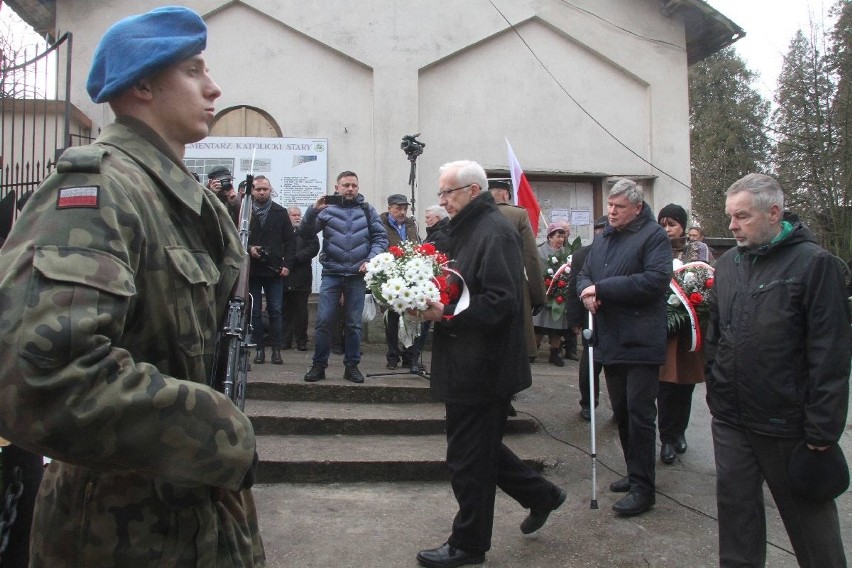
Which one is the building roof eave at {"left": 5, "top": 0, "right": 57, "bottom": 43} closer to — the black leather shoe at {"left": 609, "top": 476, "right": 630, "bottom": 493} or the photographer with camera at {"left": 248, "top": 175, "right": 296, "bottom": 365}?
the photographer with camera at {"left": 248, "top": 175, "right": 296, "bottom": 365}

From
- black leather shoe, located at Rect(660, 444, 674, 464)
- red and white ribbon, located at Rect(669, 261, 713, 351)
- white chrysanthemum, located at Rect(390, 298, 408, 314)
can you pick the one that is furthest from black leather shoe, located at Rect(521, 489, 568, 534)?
black leather shoe, located at Rect(660, 444, 674, 464)

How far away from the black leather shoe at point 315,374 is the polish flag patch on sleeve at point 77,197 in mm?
5812

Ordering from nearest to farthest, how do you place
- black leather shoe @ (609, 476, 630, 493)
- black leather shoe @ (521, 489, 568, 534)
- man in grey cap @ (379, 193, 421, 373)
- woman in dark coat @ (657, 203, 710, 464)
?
black leather shoe @ (521, 489, 568, 534)
black leather shoe @ (609, 476, 630, 493)
woman in dark coat @ (657, 203, 710, 464)
man in grey cap @ (379, 193, 421, 373)

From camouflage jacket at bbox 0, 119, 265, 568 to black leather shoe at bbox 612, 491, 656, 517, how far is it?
11.9ft

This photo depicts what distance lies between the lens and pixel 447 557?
402cm

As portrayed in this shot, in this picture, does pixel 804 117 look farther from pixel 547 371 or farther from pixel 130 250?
pixel 130 250

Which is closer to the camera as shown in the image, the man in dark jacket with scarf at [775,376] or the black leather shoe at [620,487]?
the man in dark jacket with scarf at [775,376]

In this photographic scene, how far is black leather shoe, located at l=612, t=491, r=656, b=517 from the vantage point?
4781 mm

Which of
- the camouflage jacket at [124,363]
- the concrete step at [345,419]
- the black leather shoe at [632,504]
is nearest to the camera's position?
the camouflage jacket at [124,363]

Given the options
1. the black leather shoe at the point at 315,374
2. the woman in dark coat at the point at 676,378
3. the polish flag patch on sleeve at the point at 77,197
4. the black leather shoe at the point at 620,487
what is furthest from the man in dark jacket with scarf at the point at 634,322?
the polish flag patch on sleeve at the point at 77,197

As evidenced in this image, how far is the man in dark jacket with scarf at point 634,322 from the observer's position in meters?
4.82

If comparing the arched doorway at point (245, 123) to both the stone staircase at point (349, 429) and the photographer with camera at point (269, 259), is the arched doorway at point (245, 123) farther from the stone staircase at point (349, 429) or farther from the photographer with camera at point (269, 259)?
the stone staircase at point (349, 429)

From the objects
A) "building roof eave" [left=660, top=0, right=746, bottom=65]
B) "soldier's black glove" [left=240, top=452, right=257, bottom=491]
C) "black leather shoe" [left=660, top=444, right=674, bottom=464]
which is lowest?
"black leather shoe" [left=660, top=444, right=674, bottom=464]

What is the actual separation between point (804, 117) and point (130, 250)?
846 inches
